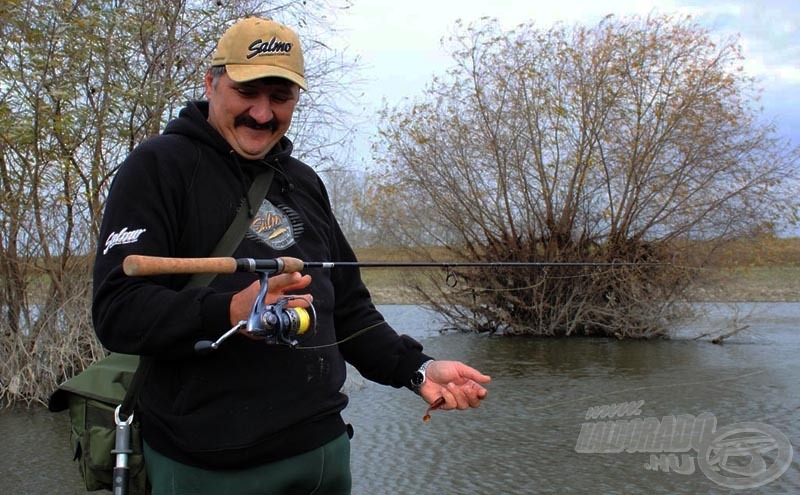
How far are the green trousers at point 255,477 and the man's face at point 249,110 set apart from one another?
82cm

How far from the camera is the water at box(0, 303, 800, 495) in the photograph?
5496mm

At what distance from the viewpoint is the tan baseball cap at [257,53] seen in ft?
7.36

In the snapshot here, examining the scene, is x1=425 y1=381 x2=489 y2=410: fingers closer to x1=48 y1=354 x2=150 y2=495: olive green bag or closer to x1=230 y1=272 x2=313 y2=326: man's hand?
x1=230 y1=272 x2=313 y2=326: man's hand

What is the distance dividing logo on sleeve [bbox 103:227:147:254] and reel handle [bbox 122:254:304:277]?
0.35ft

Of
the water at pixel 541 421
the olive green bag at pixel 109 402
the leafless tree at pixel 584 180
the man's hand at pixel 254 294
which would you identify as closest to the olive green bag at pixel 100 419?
the olive green bag at pixel 109 402

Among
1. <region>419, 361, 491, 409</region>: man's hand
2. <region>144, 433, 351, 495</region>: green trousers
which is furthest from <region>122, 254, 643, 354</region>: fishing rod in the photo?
<region>419, 361, 491, 409</region>: man's hand

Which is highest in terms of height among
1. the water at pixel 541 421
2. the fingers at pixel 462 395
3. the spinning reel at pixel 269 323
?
the spinning reel at pixel 269 323

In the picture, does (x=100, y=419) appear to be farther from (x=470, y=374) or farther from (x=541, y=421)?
(x=541, y=421)

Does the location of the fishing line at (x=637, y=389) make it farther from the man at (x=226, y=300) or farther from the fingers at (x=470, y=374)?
the man at (x=226, y=300)

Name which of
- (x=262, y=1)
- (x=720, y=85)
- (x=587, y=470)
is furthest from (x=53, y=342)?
(x=720, y=85)

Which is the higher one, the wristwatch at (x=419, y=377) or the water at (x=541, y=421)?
the wristwatch at (x=419, y=377)

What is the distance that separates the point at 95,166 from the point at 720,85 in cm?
836

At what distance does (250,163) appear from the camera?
236 cm

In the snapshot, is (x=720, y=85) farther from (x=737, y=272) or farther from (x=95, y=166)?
(x=95, y=166)
